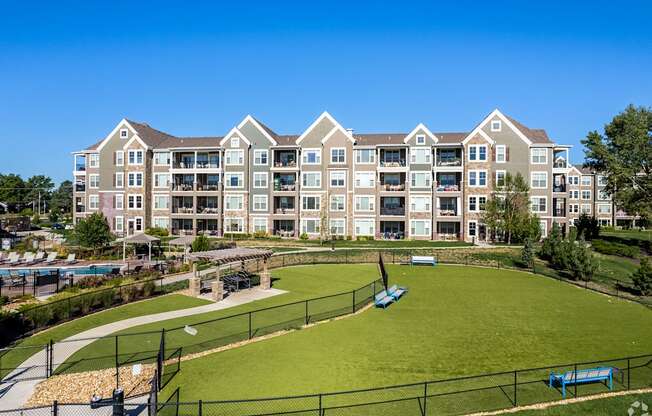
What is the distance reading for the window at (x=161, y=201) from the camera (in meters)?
57.3

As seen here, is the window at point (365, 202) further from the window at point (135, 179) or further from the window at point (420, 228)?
the window at point (135, 179)

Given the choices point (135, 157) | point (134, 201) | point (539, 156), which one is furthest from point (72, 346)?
point (539, 156)

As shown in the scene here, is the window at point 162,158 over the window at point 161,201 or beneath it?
over

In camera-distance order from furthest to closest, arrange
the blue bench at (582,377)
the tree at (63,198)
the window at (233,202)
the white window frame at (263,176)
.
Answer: the tree at (63,198)
the window at (233,202)
the white window frame at (263,176)
the blue bench at (582,377)

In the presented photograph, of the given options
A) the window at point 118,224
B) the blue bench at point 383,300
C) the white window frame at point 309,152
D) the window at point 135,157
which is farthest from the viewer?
the window at point 118,224

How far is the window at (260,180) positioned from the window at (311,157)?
5200mm

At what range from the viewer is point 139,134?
190ft

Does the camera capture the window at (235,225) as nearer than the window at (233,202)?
Yes

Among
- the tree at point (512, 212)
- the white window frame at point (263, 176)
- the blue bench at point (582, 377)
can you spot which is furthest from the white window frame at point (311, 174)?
the blue bench at point (582, 377)

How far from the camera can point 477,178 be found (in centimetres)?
5081

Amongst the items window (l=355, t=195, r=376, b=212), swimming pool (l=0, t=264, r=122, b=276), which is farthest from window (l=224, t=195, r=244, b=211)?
swimming pool (l=0, t=264, r=122, b=276)

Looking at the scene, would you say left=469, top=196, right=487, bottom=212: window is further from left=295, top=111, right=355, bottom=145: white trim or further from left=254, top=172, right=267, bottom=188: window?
left=254, top=172, right=267, bottom=188: window

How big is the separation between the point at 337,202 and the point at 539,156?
2299 cm

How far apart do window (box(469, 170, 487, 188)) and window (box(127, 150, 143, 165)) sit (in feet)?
130
